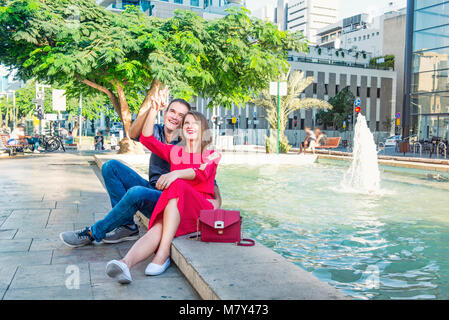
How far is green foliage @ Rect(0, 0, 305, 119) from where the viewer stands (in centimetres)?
1490

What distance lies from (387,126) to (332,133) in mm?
8941

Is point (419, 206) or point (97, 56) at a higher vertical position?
point (97, 56)

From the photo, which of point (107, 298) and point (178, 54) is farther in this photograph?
point (178, 54)

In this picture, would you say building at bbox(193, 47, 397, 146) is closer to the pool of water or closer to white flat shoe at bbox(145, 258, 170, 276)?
the pool of water

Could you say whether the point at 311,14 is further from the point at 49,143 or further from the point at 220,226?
the point at 220,226

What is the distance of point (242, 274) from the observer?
2867 millimetres

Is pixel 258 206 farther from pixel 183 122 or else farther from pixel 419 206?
pixel 183 122

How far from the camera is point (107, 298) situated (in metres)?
2.87

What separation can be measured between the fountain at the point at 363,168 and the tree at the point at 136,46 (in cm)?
564

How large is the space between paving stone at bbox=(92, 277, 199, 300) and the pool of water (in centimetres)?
126

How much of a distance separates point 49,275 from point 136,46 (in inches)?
511

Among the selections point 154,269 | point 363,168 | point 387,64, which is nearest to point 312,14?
point 387,64

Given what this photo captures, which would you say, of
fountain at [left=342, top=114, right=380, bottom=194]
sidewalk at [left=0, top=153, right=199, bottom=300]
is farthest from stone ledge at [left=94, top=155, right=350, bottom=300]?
fountain at [left=342, top=114, right=380, bottom=194]
